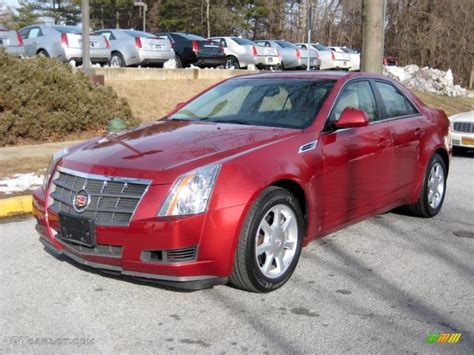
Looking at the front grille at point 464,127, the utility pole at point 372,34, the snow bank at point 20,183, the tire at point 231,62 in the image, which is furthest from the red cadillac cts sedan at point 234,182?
the tire at point 231,62

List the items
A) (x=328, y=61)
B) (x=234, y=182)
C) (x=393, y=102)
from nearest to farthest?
1. (x=234, y=182)
2. (x=393, y=102)
3. (x=328, y=61)

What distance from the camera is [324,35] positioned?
188ft

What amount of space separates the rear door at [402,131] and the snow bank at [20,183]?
4.47m

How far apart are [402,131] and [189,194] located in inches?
111

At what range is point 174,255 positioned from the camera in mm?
3824

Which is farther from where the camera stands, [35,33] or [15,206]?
[35,33]

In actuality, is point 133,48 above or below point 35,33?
below

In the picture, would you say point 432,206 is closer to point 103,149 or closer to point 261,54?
point 103,149

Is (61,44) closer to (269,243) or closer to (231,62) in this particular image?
(231,62)

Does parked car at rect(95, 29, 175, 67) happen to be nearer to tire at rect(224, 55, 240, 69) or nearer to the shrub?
tire at rect(224, 55, 240, 69)

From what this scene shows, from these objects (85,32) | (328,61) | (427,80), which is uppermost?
(85,32)

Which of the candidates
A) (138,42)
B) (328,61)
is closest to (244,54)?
(138,42)

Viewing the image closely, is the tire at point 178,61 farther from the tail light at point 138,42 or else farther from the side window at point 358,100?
the side window at point 358,100

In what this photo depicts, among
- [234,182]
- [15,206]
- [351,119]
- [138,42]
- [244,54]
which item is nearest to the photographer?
[234,182]
